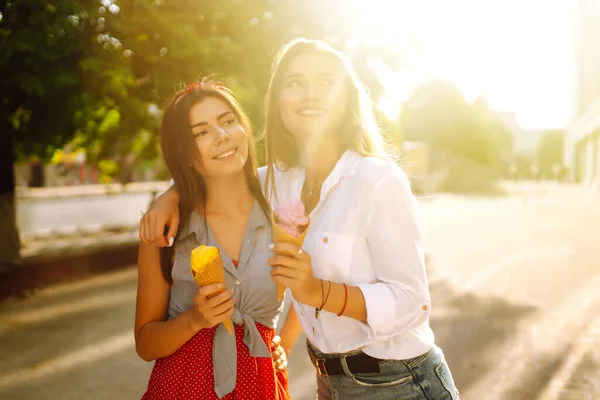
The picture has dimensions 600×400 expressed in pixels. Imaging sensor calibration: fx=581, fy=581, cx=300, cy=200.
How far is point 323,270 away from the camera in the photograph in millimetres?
2047

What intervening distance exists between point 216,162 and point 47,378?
450 centimetres

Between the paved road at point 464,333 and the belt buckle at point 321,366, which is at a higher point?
the belt buckle at point 321,366

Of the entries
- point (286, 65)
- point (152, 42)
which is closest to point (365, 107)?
point (286, 65)

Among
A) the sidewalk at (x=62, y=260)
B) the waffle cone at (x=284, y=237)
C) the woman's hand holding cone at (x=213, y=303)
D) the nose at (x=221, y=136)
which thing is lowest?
the sidewalk at (x=62, y=260)

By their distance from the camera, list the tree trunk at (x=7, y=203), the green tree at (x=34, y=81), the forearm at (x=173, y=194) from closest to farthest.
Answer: the forearm at (x=173, y=194)
the green tree at (x=34, y=81)
the tree trunk at (x=7, y=203)

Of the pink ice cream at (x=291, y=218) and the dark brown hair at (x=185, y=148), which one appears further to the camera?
the dark brown hair at (x=185, y=148)

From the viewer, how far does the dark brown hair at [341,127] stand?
7.34ft

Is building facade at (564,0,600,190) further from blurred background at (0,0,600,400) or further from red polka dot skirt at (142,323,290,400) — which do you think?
red polka dot skirt at (142,323,290,400)

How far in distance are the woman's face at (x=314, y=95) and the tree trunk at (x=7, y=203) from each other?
369 inches

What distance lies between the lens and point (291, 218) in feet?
6.11

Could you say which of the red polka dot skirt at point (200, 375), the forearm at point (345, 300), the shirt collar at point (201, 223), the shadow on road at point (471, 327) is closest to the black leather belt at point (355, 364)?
the forearm at point (345, 300)

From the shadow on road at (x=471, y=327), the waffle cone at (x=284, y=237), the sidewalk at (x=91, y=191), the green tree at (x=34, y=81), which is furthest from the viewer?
the sidewalk at (x=91, y=191)

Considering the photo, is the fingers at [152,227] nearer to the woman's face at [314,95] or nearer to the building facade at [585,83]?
the woman's face at [314,95]

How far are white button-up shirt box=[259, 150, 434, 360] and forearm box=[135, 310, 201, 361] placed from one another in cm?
45
